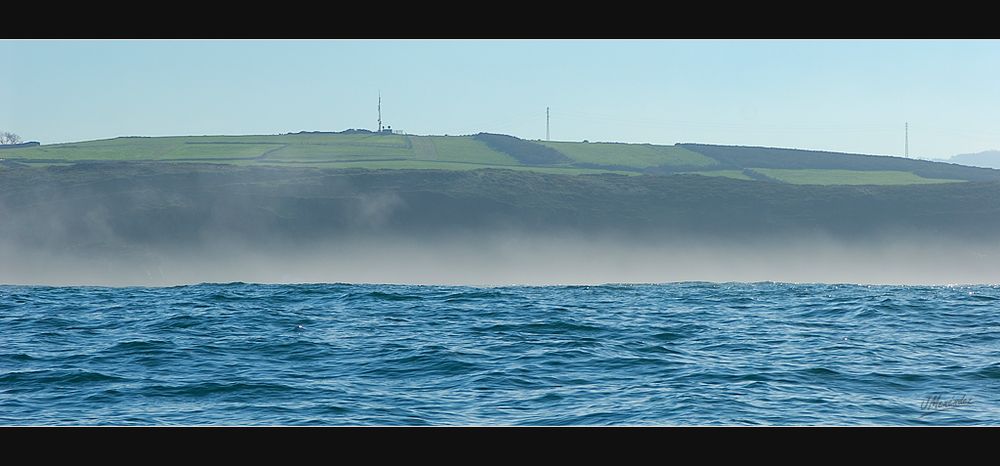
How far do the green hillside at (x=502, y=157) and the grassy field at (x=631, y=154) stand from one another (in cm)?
9

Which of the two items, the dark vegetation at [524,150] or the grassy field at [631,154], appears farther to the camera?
the grassy field at [631,154]

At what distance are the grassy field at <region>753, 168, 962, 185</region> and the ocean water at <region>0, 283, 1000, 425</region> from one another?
178 feet

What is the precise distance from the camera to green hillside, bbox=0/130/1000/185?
270 ft

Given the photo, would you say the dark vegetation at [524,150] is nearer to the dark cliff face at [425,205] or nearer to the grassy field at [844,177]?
the dark cliff face at [425,205]

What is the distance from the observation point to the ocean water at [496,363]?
38.8ft

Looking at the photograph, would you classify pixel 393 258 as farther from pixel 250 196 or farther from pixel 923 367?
pixel 923 367

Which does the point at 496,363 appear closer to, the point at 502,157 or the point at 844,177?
the point at 844,177

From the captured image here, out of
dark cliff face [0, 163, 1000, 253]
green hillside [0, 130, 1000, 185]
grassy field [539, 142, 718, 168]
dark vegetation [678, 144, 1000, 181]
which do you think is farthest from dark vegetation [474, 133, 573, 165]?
dark vegetation [678, 144, 1000, 181]

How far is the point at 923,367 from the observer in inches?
616

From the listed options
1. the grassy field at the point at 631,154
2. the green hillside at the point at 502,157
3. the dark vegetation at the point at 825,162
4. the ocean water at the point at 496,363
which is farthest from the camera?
the grassy field at the point at 631,154

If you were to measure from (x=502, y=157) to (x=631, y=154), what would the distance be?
42.2 ft

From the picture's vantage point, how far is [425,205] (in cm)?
6906

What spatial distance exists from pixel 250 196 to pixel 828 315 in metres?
51.7

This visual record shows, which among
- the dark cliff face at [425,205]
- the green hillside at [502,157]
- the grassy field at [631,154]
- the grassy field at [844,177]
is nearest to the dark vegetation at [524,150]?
the green hillside at [502,157]
